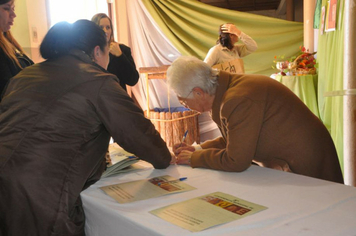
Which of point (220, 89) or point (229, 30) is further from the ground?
point (229, 30)

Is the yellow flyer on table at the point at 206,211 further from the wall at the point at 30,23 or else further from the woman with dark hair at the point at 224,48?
the woman with dark hair at the point at 224,48

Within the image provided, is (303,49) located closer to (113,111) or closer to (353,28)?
(353,28)

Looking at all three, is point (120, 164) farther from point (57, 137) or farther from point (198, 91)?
point (198, 91)

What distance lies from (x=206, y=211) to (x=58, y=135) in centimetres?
57

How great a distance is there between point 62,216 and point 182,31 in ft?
13.3

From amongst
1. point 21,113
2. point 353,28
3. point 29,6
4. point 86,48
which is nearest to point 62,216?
point 21,113

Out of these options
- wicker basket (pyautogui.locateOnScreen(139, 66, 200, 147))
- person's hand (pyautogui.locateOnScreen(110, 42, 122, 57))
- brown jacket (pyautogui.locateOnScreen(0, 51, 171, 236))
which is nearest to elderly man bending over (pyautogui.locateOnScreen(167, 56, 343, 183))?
brown jacket (pyautogui.locateOnScreen(0, 51, 171, 236))

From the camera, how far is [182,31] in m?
4.88

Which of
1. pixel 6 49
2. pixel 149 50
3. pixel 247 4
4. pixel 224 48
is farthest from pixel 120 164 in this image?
pixel 247 4

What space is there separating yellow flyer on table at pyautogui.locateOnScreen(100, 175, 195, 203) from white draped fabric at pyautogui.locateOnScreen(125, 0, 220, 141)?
3.61 m

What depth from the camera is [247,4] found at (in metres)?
9.80

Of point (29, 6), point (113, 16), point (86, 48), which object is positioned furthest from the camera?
point (113, 16)

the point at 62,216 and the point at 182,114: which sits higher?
the point at 62,216

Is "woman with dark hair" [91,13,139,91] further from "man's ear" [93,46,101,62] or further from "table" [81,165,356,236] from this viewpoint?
"table" [81,165,356,236]
